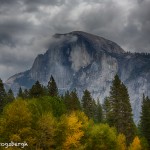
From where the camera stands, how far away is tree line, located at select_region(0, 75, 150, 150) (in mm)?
53938

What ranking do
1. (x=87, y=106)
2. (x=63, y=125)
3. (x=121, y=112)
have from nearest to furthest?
(x=63, y=125)
(x=121, y=112)
(x=87, y=106)

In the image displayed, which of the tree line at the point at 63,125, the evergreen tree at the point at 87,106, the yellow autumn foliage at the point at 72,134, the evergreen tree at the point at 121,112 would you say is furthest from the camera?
the evergreen tree at the point at 87,106

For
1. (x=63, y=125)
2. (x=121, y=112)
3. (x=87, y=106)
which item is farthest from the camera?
(x=87, y=106)

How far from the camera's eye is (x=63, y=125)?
62.3 m

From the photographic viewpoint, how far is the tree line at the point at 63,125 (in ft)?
177

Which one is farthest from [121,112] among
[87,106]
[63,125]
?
[63,125]

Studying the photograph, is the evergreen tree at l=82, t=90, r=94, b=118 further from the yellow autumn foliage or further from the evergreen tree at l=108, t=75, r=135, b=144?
the yellow autumn foliage

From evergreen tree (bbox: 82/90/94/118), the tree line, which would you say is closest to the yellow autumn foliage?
the tree line

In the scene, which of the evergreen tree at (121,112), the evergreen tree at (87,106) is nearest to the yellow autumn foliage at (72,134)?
the evergreen tree at (121,112)

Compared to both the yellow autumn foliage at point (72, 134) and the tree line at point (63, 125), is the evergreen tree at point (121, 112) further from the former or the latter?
the yellow autumn foliage at point (72, 134)

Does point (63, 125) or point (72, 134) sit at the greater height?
point (63, 125)

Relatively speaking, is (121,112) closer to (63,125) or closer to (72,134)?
(72,134)

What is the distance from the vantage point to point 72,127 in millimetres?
66000

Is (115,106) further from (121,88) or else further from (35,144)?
(35,144)
